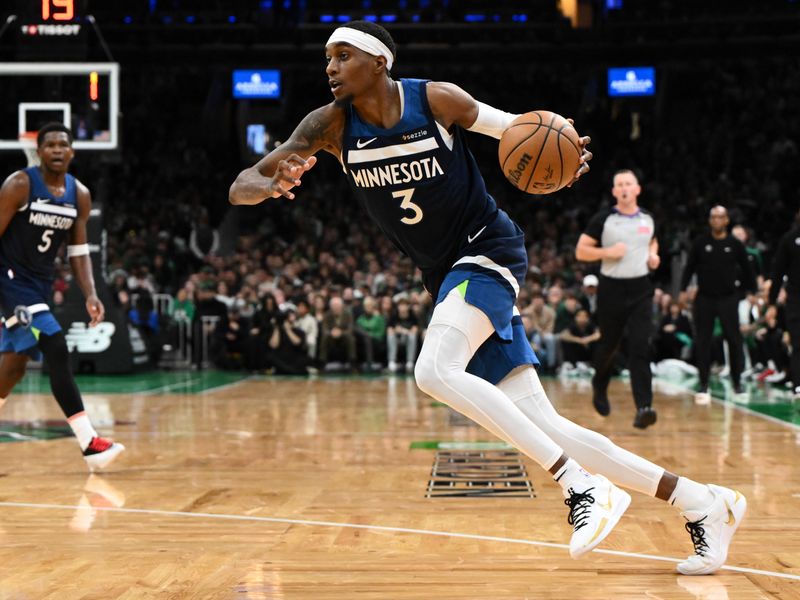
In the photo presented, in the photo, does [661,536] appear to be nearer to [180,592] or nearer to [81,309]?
[180,592]

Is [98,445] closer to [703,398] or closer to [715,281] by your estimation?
[703,398]

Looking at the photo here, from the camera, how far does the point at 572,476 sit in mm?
3730

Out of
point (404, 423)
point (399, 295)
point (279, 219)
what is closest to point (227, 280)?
point (399, 295)

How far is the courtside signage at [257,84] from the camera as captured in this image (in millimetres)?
29062

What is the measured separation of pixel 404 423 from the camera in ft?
30.5

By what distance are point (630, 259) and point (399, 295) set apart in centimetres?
1015

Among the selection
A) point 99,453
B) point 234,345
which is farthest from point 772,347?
point 99,453

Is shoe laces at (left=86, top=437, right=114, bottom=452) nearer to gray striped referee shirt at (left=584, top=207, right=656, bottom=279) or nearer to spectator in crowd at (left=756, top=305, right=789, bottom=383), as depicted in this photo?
gray striped referee shirt at (left=584, top=207, right=656, bottom=279)

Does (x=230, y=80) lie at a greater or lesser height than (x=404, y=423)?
greater

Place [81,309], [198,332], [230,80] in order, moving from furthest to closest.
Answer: [230,80]
[198,332]
[81,309]

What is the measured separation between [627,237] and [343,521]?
190 inches

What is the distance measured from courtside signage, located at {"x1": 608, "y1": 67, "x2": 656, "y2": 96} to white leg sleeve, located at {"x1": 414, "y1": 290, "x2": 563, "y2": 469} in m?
25.1

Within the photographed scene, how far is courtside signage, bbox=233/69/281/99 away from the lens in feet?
95.3

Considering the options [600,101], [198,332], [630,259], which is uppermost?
[600,101]
